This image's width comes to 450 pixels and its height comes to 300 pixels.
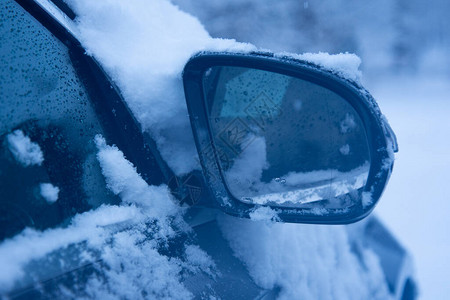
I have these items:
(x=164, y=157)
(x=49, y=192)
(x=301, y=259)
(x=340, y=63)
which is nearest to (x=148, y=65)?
(x=164, y=157)

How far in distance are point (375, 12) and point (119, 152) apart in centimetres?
1168

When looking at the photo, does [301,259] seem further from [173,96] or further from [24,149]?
[24,149]

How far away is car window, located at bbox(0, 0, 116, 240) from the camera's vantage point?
3.02 feet

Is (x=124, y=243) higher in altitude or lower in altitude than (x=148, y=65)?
lower

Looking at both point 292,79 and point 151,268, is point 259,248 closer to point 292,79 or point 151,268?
point 151,268

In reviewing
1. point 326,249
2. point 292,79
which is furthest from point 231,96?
point 326,249

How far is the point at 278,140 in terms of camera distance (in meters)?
1.56

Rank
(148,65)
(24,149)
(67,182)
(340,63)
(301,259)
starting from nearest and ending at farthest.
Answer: (24,149) → (67,182) → (340,63) → (148,65) → (301,259)

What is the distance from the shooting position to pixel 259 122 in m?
1.57

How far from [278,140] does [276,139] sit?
10 millimetres

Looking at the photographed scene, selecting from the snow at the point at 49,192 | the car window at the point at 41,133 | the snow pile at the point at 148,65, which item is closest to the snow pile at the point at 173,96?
the snow pile at the point at 148,65

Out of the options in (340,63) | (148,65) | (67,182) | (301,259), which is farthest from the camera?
(301,259)

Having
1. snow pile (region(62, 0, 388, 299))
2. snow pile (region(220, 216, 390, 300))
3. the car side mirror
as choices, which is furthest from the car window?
snow pile (region(220, 216, 390, 300))

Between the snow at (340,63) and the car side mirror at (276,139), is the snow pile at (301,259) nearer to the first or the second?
the car side mirror at (276,139)
